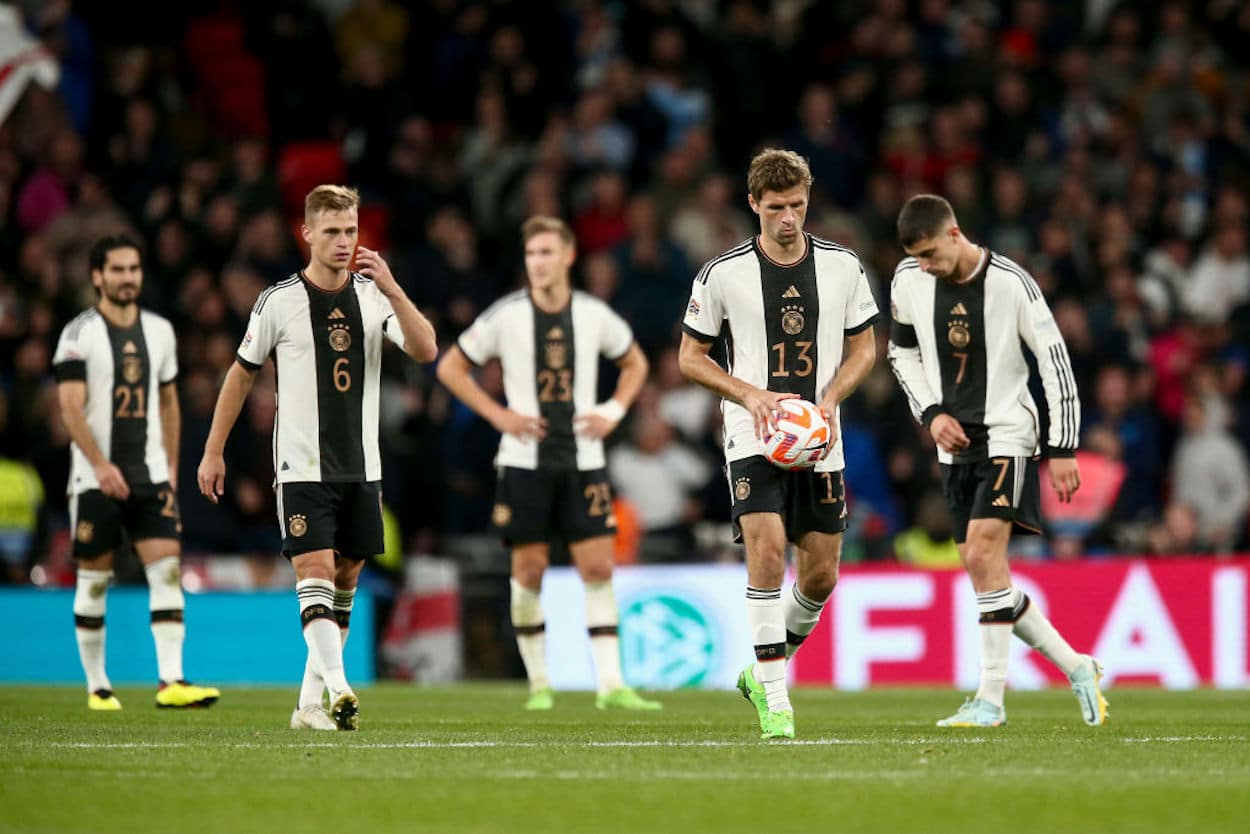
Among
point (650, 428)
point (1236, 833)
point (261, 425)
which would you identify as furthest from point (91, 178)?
point (1236, 833)

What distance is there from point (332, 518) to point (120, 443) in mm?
2708

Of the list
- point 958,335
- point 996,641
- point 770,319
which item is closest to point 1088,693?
point 996,641

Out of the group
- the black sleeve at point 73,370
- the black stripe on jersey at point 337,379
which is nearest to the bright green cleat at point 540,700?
the black stripe on jersey at point 337,379

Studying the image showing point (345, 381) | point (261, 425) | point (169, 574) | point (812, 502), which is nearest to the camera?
point (812, 502)

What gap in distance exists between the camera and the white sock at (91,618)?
1160cm

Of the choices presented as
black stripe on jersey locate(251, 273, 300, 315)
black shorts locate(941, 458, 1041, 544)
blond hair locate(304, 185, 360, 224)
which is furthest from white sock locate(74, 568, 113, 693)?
black shorts locate(941, 458, 1041, 544)

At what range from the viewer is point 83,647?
11641 millimetres

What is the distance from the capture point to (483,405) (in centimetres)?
1203

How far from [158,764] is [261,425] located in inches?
365

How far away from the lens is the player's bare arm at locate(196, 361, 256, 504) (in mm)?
9188

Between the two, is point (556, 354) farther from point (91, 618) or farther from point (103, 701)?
point (103, 701)

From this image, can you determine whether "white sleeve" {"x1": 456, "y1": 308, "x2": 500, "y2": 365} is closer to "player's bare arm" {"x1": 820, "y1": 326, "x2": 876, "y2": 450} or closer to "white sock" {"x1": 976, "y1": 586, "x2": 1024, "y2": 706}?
"player's bare arm" {"x1": 820, "y1": 326, "x2": 876, "y2": 450}

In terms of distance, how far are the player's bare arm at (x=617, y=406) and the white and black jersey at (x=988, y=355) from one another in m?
2.71

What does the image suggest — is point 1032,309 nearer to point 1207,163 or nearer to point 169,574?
point 169,574
